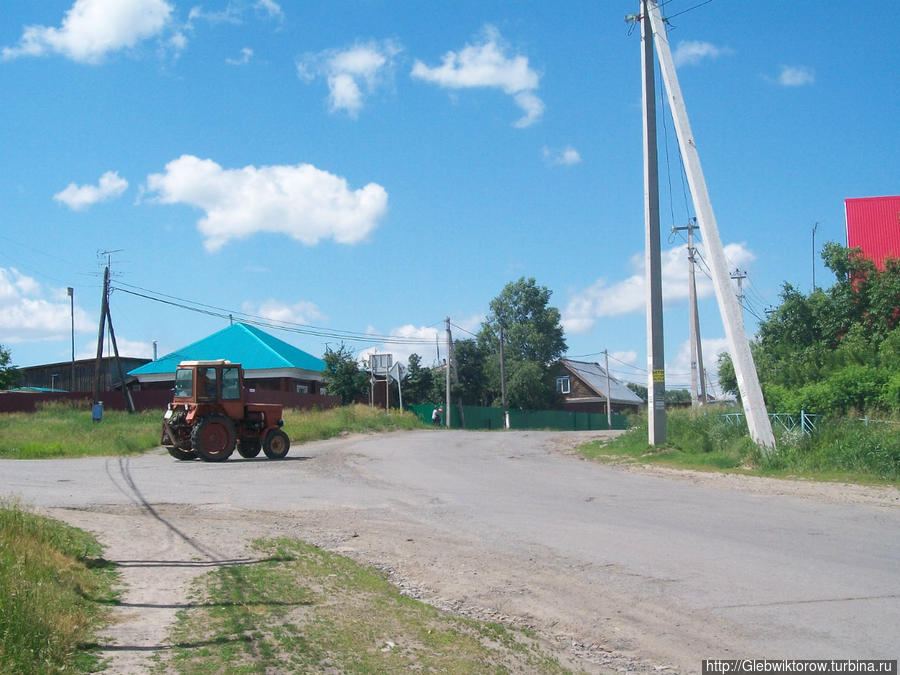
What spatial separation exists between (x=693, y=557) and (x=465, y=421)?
50658 millimetres

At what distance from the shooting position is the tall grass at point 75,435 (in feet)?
78.3

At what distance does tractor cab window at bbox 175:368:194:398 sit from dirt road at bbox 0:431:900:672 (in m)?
4.34

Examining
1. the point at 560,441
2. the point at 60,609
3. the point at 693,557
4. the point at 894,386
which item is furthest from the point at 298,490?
the point at 560,441

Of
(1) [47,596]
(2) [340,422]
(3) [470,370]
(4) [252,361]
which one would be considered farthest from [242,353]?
(1) [47,596]

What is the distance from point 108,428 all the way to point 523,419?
130 ft

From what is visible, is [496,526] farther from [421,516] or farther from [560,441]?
[560,441]

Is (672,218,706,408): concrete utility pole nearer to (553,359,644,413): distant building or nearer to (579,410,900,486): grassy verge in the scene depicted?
(579,410,900,486): grassy verge

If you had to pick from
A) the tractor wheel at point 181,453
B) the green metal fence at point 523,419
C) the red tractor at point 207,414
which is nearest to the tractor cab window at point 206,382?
the red tractor at point 207,414

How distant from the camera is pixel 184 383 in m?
22.9

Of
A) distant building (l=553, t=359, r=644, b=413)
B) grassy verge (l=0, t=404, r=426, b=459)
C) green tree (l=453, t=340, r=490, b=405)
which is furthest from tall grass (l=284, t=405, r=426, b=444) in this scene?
distant building (l=553, t=359, r=644, b=413)

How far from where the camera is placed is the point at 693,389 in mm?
40094

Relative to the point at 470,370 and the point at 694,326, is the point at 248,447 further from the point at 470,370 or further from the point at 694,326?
the point at 470,370

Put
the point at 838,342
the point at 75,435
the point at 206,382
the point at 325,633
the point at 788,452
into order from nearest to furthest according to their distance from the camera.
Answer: the point at 325,633 < the point at 788,452 < the point at 206,382 < the point at 75,435 < the point at 838,342

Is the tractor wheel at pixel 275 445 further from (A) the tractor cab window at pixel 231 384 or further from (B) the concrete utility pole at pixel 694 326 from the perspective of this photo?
(B) the concrete utility pole at pixel 694 326
